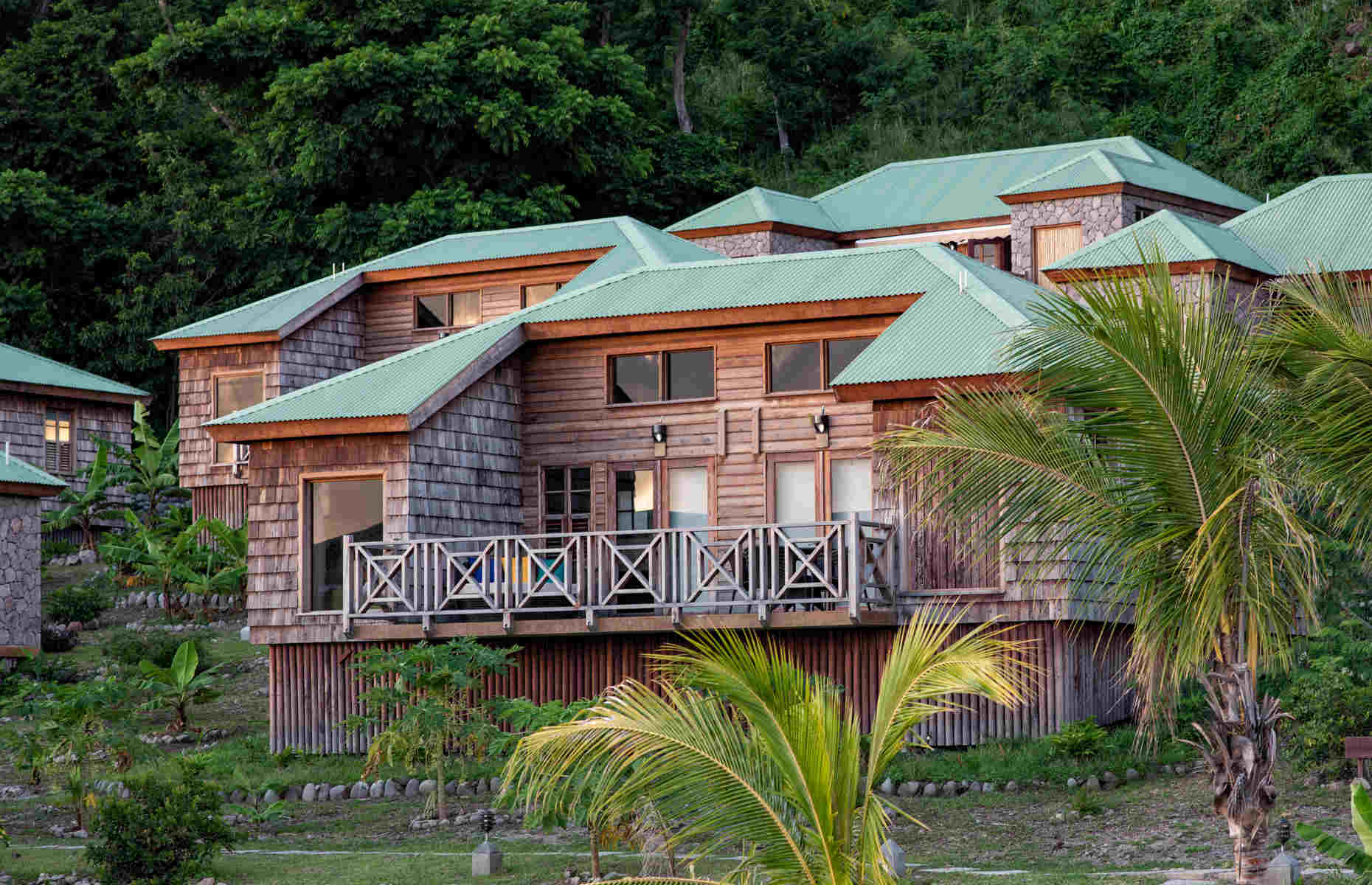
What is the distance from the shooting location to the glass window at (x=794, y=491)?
24719 millimetres

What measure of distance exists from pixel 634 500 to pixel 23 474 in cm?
1149

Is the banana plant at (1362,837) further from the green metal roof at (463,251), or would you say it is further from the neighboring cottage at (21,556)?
the neighboring cottage at (21,556)

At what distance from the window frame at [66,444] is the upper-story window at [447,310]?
10444 millimetres

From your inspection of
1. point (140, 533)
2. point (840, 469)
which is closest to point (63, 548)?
point (140, 533)

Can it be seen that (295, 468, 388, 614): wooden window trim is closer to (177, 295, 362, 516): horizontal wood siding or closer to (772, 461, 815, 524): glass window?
(772, 461, 815, 524): glass window

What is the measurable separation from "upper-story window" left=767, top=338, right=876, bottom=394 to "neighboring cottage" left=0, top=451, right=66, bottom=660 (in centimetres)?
1298

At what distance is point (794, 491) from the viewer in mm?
24828

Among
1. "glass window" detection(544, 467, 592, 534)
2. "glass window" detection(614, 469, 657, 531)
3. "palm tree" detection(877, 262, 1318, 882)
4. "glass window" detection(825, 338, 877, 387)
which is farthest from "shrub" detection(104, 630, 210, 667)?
"palm tree" detection(877, 262, 1318, 882)

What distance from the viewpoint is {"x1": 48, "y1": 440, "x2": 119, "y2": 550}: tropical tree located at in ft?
127

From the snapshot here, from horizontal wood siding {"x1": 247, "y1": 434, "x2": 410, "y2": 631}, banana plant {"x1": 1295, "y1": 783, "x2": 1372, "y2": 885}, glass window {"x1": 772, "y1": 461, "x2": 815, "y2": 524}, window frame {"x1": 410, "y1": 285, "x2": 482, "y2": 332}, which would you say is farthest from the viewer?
window frame {"x1": 410, "y1": 285, "x2": 482, "y2": 332}

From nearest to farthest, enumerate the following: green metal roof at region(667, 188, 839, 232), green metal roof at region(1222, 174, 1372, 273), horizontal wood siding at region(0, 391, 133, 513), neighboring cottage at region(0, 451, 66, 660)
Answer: neighboring cottage at region(0, 451, 66, 660) → green metal roof at region(1222, 174, 1372, 273) → green metal roof at region(667, 188, 839, 232) → horizontal wood siding at region(0, 391, 133, 513)

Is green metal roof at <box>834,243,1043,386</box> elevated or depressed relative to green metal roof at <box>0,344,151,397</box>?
depressed

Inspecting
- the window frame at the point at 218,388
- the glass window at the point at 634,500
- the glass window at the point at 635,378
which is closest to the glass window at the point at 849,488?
the glass window at the point at 634,500

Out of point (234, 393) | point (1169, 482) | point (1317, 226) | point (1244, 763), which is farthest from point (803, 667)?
point (234, 393)
